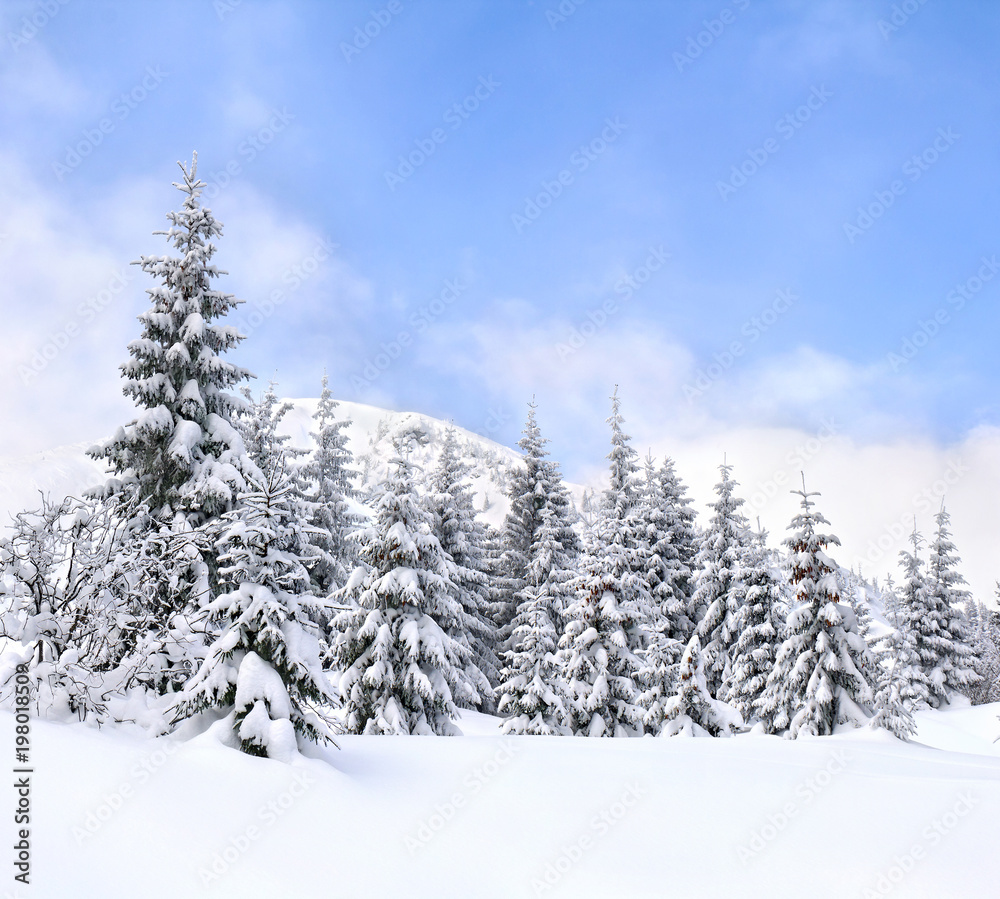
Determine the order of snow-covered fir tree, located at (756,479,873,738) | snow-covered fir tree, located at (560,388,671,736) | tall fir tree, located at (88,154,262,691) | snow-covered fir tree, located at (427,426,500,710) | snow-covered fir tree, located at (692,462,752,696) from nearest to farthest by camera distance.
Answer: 1. tall fir tree, located at (88,154,262,691)
2. snow-covered fir tree, located at (560,388,671,736)
3. snow-covered fir tree, located at (756,479,873,738)
4. snow-covered fir tree, located at (692,462,752,696)
5. snow-covered fir tree, located at (427,426,500,710)

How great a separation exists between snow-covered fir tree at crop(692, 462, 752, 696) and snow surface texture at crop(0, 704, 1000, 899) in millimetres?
18893

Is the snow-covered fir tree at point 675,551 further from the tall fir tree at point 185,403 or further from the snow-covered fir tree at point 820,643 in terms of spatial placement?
the tall fir tree at point 185,403

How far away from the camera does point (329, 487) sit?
98.2ft

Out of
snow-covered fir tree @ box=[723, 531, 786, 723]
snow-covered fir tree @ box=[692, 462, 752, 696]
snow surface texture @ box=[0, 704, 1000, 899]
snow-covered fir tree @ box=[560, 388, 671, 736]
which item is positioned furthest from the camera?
snow-covered fir tree @ box=[692, 462, 752, 696]

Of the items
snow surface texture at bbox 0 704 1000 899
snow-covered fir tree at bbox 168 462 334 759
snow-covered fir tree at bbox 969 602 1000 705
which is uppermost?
snow-covered fir tree at bbox 168 462 334 759

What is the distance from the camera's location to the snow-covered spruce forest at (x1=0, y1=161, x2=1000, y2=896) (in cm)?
632

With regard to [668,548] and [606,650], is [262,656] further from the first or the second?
[668,548]

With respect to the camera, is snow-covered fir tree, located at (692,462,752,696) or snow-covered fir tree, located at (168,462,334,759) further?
snow-covered fir tree, located at (692,462,752,696)

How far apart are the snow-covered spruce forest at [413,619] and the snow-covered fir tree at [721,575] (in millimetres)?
104

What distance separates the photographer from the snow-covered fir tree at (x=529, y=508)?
30.8 m

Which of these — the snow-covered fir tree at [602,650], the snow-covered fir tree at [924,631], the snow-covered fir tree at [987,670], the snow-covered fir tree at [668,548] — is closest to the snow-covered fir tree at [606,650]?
the snow-covered fir tree at [602,650]

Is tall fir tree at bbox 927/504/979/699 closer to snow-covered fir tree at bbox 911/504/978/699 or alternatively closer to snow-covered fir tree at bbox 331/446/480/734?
snow-covered fir tree at bbox 911/504/978/699

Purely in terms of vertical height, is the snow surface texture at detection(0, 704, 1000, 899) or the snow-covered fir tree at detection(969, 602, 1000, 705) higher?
the snow surface texture at detection(0, 704, 1000, 899)

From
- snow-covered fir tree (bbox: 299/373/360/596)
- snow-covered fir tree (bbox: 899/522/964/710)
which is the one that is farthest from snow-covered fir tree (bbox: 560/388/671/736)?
snow-covered fir tree (bbox: 899/522/964/710)
